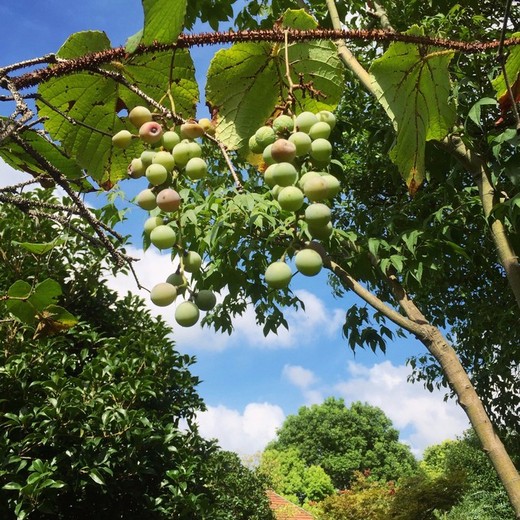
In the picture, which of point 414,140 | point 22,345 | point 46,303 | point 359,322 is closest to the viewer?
point 414,140

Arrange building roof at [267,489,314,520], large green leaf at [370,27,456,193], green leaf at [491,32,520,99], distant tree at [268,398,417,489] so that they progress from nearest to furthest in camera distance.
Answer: large green leaf at [370,27,456,193] → green leaf at [491,32,520,99] → building roof at [267,489,314,520] → distant tree at [268,398,417,489]

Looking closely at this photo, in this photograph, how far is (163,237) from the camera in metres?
0.67

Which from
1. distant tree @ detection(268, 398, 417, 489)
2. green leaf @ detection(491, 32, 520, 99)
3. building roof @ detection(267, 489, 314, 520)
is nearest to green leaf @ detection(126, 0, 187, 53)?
green leaf @ detection(491, 32, 520, 99)

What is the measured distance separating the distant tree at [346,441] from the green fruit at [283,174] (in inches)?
1303

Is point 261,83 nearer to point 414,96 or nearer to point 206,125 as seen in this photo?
point 206,125

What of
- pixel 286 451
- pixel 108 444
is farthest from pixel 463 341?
pixel 286 451

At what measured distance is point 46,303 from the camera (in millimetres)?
1316

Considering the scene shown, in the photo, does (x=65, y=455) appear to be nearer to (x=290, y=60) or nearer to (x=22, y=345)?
(x=22, y=345)

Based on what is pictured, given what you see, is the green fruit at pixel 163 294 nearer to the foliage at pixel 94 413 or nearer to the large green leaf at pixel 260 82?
the large green leaf at pixel 260 82

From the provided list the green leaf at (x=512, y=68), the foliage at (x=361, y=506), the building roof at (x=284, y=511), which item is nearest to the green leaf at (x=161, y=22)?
the green leaf at (x=512, y=68)

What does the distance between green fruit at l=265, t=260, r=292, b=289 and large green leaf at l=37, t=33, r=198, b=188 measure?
38cm

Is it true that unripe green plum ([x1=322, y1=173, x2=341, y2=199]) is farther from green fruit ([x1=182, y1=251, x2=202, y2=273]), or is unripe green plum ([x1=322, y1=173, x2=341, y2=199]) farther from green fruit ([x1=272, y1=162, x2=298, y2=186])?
green fruit ([x1=182, y1=251, x2=202, y2=273])

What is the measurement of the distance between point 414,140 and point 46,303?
88cm

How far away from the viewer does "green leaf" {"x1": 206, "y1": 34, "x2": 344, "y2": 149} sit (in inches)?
33.5
